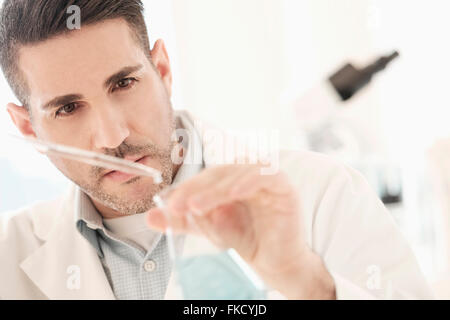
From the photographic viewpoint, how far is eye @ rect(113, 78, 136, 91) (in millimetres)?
804

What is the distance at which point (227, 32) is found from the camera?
1.66 meters

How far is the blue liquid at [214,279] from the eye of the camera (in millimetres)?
526

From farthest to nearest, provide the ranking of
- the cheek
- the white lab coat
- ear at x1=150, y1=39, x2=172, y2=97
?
ear at x1=150, y1=39, x2=172, y2=97, the cheek, the white lab coat

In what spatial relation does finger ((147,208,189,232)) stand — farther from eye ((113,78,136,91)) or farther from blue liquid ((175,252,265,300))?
eye ((113,78,136,91))

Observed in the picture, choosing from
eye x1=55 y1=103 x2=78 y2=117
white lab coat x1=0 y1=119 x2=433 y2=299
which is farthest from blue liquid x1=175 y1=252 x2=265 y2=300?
eye x1=55 y1=103 x2=78 y2=117

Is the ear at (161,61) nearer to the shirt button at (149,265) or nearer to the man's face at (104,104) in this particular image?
the man's face at (104,104)

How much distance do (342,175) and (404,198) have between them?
0.69 meters

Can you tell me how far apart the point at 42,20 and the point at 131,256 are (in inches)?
14.9

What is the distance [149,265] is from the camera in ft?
2.68

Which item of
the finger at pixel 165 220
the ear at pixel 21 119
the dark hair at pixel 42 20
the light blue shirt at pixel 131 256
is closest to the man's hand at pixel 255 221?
the finger at pixel 165 220

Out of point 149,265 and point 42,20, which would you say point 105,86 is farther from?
point 149,265

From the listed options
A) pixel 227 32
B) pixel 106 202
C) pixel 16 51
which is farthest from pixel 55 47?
pixel 227 32

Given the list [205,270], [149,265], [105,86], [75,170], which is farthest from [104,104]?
[205,270]
